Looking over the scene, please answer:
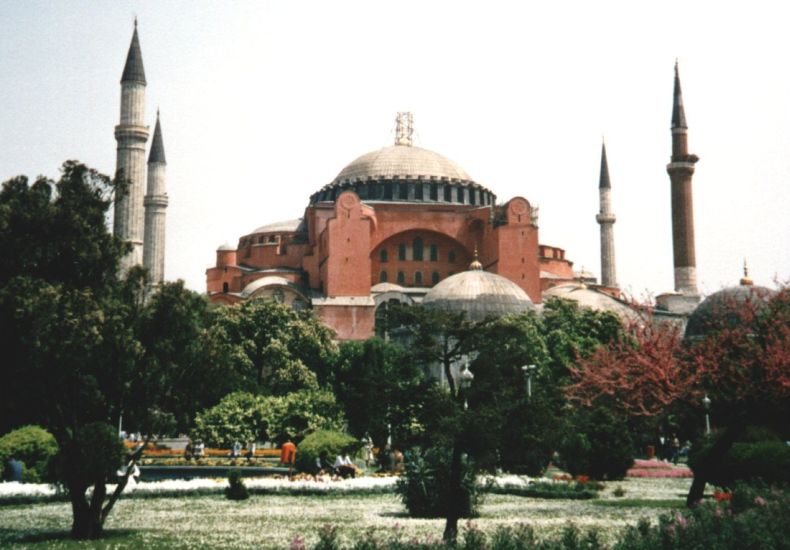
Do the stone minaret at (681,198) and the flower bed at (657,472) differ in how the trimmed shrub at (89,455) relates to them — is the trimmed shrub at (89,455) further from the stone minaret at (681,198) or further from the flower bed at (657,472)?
the stone minaret at (681,198)

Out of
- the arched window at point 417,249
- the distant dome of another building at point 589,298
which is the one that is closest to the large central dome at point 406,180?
the arched window at point 417,249

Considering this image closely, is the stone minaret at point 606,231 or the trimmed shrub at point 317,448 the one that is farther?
the stone minaret at point 606,231

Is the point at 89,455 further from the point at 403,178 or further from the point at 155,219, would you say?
the point at 403,178

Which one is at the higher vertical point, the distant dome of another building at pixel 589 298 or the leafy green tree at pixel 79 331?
the distant dome of another building at pixel 589 298

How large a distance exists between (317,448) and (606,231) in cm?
4228

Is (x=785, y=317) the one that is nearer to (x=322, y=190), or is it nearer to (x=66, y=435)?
(x=66, y=435)

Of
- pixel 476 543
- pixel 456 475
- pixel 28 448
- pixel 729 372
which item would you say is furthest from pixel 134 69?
pixel 476 543

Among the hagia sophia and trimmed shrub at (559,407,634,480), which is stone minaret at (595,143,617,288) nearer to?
the hagia sophia

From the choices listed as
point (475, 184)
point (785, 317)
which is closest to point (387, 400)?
point (785, 317)

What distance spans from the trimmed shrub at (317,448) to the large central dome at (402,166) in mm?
36301

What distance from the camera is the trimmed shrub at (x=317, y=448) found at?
20391 millimetres

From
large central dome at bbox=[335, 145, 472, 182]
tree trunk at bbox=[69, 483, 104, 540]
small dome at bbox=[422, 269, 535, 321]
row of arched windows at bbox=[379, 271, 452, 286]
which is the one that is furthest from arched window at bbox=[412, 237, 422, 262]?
tree trunk at bbox=[69, 483, 104, 540]

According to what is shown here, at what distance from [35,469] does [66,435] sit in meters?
8.26

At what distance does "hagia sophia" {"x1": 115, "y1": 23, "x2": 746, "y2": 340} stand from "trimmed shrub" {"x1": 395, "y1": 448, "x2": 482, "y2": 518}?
92.8 feet
